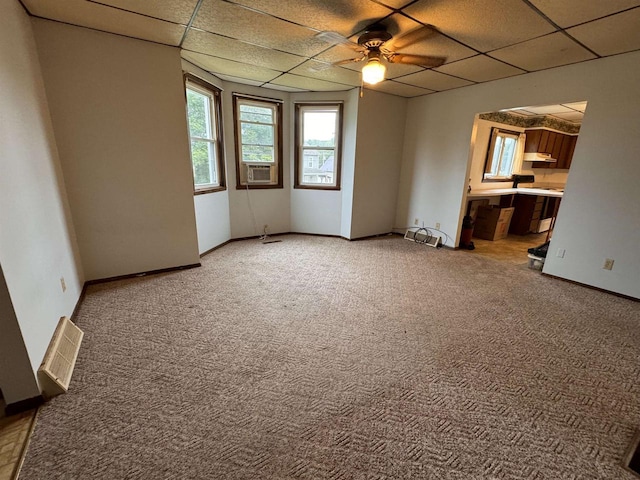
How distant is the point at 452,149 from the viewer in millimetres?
4352

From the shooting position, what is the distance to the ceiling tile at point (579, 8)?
1.90m

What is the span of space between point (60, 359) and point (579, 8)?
4192mm

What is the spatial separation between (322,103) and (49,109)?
3432 mm

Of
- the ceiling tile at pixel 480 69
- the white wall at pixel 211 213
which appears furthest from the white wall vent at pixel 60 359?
the ceiling tile at pixel 480 69

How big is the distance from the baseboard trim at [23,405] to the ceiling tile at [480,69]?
4.44 m

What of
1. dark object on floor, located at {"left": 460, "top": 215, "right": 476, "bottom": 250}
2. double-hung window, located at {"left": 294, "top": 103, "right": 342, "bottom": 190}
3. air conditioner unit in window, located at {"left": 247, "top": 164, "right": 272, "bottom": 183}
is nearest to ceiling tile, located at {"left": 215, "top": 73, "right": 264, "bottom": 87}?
double-hung window, located at {"left": 294, "top": 103, "right": 342, "bottom": 190}

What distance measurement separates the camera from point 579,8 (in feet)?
6.46

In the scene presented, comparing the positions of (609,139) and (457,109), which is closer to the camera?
(609,139)

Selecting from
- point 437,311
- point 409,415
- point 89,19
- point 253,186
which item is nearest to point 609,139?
point 437,311

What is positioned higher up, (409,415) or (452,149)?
(452,149)

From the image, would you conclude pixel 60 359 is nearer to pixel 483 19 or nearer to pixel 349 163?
pixel 483 19

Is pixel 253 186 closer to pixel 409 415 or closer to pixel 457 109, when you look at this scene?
pixel 457 109

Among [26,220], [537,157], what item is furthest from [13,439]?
[537,157]

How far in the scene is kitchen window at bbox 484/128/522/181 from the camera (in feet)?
18.2
